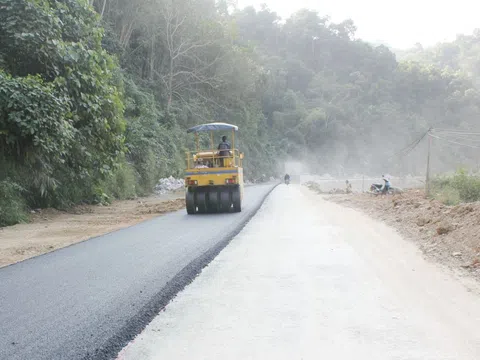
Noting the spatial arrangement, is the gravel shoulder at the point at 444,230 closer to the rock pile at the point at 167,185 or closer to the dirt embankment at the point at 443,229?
the dirt embankment at the point at 443,229

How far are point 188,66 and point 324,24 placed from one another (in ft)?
193

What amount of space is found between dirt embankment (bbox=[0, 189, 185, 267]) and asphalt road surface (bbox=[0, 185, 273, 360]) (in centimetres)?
69

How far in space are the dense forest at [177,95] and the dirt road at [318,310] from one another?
6.14 meters

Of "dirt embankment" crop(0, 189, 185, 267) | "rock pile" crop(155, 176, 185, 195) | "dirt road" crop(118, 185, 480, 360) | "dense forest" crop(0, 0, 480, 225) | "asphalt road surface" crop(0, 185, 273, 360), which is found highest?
"dense forest" crop(0, 0, 480, 225)

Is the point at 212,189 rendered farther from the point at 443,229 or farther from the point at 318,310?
the point at 318,310

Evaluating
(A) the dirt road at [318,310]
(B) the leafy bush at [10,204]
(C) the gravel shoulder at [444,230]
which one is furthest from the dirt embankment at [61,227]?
(C) the gravel shoulder at [444,230]

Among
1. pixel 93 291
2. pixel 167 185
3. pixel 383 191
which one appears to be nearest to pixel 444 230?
pixel 93 291

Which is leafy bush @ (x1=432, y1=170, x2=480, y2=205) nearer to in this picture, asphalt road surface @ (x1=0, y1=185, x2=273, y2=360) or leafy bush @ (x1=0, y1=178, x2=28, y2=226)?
asphalt road surface @ (x1=0, y1=185, x2=273, y2=360)

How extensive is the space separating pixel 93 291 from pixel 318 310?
2442 mm

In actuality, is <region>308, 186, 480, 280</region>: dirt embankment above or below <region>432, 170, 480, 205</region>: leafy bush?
below

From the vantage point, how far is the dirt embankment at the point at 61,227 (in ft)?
26.1

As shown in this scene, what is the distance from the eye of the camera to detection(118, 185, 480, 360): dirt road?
3.53m

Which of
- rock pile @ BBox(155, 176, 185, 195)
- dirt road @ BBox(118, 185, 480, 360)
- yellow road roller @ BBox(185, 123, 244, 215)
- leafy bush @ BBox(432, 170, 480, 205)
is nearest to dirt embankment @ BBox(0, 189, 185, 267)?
yellow road roller @ BBox(185, 123, 244, 215)

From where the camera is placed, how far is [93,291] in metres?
5.00
